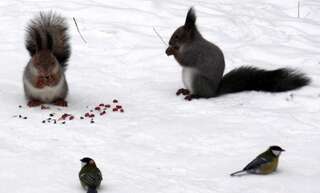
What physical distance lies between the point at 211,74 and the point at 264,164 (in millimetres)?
2409

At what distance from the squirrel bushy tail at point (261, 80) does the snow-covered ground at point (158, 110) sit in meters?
0.10

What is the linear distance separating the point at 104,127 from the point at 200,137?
31.6 inches

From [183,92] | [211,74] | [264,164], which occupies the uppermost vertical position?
[264,164]

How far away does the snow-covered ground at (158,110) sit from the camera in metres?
4.58

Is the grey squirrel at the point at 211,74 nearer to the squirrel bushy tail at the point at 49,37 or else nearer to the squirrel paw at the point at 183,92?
the squirrel paw at the point at 183,92

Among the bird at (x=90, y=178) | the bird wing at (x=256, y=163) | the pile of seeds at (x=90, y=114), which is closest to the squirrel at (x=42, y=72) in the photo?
the pile of seeds at (x=90, y=114)

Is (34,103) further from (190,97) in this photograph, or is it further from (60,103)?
(190,97)

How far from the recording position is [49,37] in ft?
20.5

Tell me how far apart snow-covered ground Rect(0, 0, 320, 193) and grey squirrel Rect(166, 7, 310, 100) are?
12cm

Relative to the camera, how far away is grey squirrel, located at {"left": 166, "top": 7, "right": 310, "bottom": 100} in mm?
6750

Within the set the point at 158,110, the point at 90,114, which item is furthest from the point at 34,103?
the point at 158,110

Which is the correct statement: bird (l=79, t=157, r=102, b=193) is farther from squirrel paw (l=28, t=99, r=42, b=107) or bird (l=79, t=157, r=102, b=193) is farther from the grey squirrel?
the grey squirrel

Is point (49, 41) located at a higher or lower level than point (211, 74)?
higher

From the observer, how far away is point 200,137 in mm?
5516
